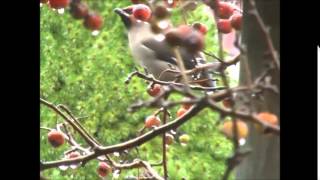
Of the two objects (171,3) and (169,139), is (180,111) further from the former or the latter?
(171,3)

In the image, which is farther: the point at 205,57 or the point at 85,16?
the point at 85,16

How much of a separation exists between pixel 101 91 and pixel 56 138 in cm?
17

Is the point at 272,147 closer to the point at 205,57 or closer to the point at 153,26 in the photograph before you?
the point at 205,57

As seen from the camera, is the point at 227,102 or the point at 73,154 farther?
the point at 73,154

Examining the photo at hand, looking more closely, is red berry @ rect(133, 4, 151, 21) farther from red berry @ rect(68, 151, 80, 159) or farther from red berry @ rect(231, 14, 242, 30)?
red berry @ rect(68, 151, 80, 159)

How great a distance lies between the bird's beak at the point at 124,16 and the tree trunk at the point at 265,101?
282 millimetres

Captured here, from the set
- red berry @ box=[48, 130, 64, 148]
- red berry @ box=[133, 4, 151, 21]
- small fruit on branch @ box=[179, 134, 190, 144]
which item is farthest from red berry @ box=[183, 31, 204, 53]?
red berry @ box=[48, 130, 64, 148]

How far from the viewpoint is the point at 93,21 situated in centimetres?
112

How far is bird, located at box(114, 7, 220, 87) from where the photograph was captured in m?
0.96

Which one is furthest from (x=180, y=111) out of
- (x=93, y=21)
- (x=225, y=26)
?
(x=93, y=21)

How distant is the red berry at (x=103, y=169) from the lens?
3.41 feet

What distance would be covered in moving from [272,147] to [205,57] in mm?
229
